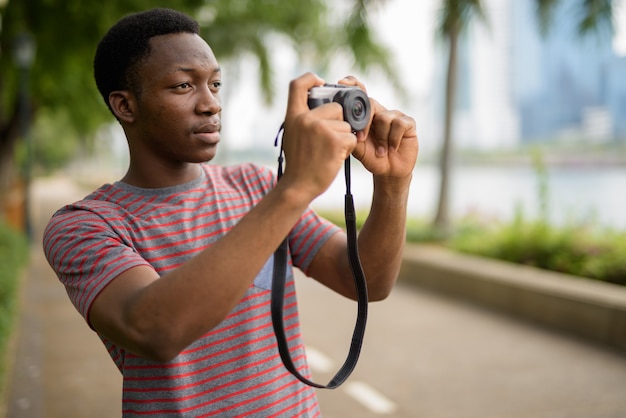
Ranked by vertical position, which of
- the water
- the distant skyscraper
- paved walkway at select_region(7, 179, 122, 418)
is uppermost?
the distant skyscraper

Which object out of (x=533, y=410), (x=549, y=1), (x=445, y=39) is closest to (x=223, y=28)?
(x=445, y=39)

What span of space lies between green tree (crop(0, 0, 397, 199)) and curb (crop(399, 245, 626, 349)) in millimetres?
3099

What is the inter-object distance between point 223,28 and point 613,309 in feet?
→ 43.1

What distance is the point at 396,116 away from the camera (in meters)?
1.26

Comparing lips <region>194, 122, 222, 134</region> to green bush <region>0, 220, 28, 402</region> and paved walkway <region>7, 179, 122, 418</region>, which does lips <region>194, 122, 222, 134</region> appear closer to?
paved walkway <region>7, 179, 122, 418</region>

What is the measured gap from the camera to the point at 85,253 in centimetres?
120

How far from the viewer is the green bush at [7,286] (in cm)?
463

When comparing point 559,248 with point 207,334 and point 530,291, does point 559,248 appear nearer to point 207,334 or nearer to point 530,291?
point 530,291

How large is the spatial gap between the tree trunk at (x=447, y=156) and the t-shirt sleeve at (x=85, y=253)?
9397mm

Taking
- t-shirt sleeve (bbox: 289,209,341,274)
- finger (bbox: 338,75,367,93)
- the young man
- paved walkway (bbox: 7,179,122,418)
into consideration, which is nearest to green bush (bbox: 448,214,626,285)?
paved walkway (bbox: 7,179,122,418)

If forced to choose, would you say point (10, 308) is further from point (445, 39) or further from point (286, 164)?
point (445, 39)

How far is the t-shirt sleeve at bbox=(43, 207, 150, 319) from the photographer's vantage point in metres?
1.15

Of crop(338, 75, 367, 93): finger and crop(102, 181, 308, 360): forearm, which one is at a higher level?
crop(338, 75, 367, 93): finger

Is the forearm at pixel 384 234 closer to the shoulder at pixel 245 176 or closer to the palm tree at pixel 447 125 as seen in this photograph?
the shoulder at pixel 245 176
